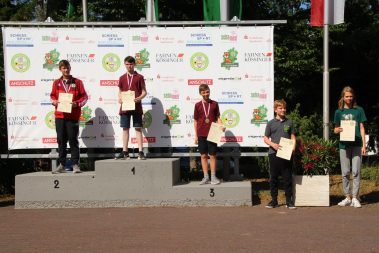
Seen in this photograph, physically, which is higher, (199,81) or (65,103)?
(199,81)

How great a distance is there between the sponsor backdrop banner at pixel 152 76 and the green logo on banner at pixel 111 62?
0.02m

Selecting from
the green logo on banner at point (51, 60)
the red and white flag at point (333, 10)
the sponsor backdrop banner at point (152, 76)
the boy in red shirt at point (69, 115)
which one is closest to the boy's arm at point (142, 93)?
the sponsor backdrop banner at point (152, 76)

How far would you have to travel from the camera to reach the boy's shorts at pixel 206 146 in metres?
9.65

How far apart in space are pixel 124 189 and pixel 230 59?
11.1 feet

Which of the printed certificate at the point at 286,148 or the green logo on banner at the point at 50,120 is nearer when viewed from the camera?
the printed certificate at the point at 286,148

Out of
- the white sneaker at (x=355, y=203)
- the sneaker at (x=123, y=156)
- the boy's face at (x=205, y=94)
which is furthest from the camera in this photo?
the sneaker at (x=123, y=156)

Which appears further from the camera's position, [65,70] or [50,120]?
[50,120]

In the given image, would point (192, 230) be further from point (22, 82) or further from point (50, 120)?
point (22, 82)

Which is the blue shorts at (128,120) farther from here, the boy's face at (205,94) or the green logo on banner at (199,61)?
the green logo on banner at (199,61)

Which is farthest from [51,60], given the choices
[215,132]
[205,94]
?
[215,132]

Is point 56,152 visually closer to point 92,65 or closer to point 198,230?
point 92,65

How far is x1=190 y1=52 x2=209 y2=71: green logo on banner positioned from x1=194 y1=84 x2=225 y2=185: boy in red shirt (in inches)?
35.4

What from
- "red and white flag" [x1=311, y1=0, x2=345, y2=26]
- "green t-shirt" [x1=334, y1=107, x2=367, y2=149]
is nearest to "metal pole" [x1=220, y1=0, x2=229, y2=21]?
"red and white flag" [x1=311, y1=0, x2=345, y2=26]

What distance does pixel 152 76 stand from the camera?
10.5 meters
